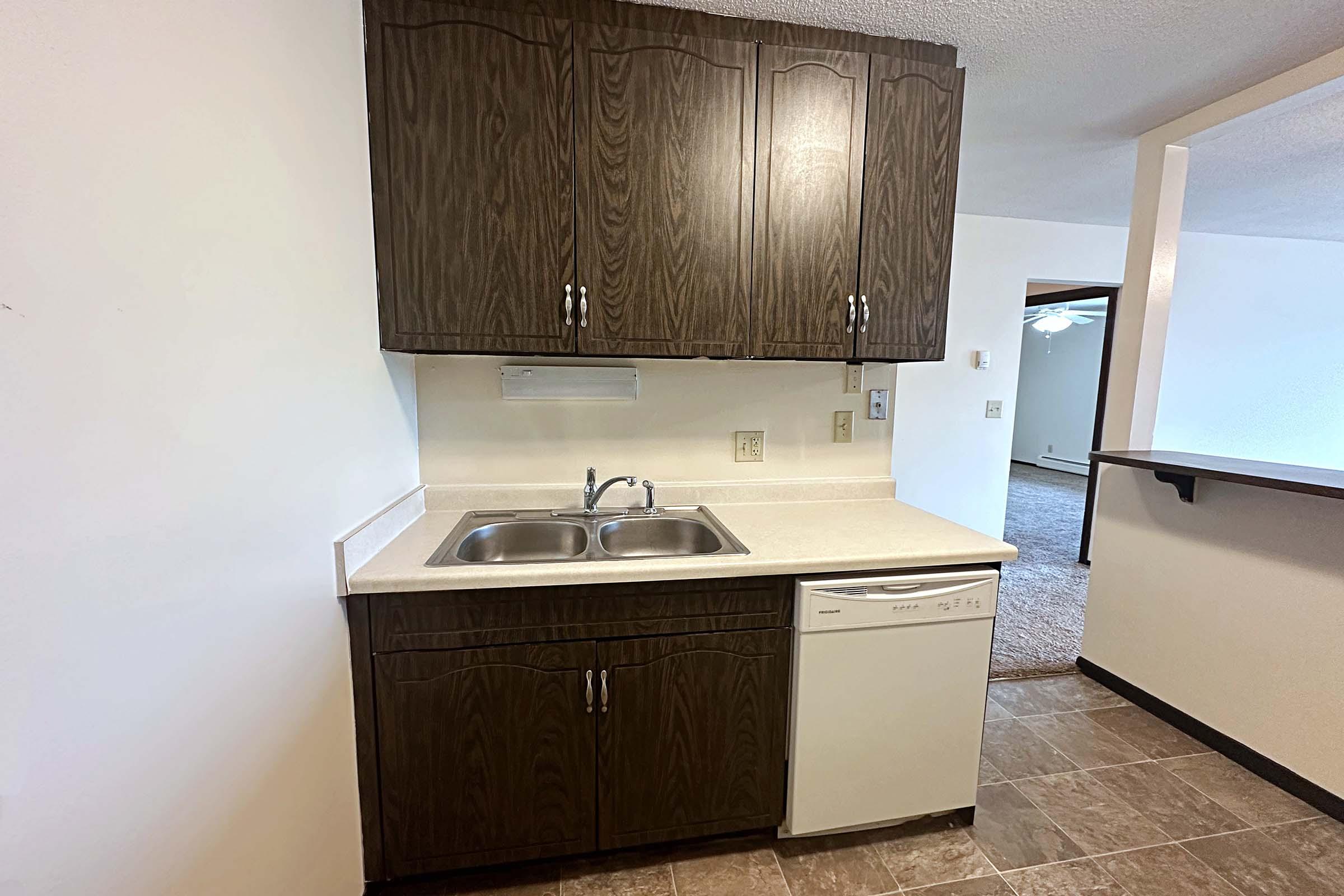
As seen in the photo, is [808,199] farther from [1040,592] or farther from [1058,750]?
[1040,592]

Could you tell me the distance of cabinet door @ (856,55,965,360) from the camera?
5.41ft

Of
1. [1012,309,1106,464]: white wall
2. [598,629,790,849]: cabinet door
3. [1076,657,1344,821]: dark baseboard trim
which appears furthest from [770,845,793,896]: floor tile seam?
[1012,309,1106,464]: white wall

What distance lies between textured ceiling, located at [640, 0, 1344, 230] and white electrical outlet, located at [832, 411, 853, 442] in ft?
4.03

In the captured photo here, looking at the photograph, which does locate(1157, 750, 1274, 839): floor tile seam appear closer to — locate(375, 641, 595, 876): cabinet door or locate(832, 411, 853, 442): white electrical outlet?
locate(832, 411, 853, 442): white electrical outlet

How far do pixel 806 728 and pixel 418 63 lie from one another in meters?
2.08

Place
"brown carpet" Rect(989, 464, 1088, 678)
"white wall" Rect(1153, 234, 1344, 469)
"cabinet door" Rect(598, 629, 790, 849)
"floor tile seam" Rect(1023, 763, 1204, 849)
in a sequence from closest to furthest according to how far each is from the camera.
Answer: "cabinet door" Rect(598, 629, 790, 849) → "floor tile seam" Rect(1023, 763, 1204, 849) → "brown carpet" Rect(989, 464, 1088, 678) → "white wall" Rect(1153, 234, 1344, 469)

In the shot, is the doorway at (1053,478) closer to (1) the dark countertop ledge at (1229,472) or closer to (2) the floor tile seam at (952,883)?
(1) the dark countertop ledge at (1229,472)

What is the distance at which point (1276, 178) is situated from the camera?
2.61 meters

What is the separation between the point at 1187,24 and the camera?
5.15 feet

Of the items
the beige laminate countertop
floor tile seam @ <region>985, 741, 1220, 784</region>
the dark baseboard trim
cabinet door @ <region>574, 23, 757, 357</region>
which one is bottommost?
floor tile seam @ <region>985, 741, 1220, 784</region>

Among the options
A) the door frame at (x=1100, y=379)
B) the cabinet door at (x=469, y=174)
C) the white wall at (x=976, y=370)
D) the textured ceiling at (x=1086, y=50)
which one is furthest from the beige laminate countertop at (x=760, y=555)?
the door frame at (x=1100, y=379)

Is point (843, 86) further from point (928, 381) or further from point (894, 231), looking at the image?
point (928, 381)

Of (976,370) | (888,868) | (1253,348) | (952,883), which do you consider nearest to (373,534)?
(888,868)

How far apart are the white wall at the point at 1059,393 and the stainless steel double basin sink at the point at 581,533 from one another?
24.2 feet
